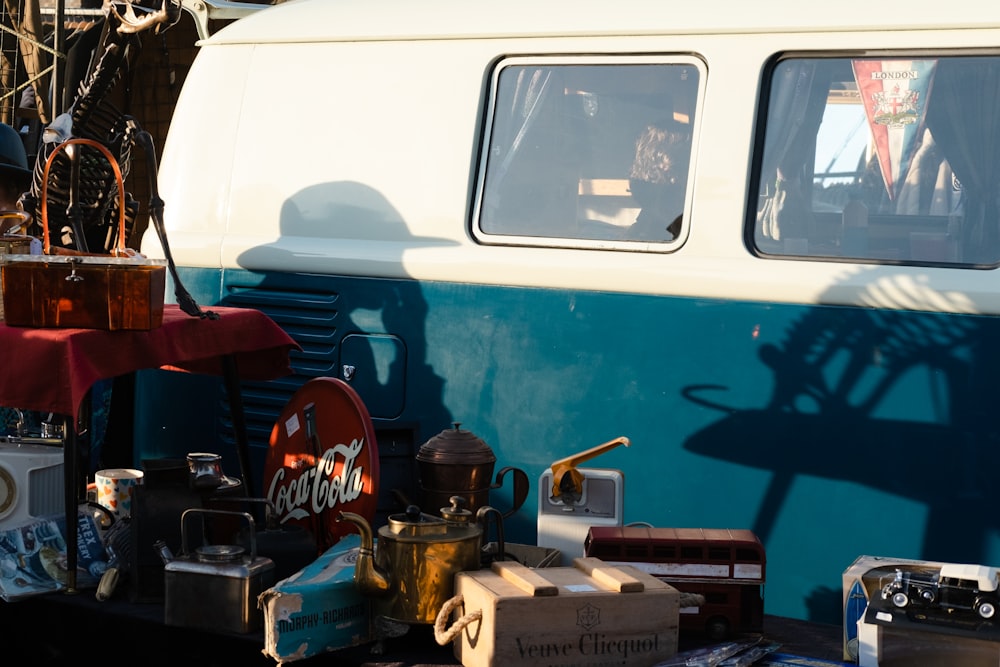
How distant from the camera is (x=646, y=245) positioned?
3.57m

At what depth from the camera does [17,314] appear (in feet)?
10.5

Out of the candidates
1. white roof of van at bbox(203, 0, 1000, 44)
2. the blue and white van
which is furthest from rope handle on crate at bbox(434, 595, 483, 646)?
white roof of van at bbox(203, 0, 1000, 44)

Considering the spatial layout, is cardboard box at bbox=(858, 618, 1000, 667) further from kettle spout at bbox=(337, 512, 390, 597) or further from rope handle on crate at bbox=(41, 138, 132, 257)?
rope handle on crate at bbox=(41, 138, 132, 257)

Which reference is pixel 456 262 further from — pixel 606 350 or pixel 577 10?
pixel 577 10

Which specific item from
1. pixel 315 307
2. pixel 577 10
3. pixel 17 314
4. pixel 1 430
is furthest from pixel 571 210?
pixel 1 430

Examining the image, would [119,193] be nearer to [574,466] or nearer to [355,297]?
[355,297]

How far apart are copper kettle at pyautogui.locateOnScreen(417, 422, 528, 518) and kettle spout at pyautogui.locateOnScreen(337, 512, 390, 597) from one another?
44 centimetres

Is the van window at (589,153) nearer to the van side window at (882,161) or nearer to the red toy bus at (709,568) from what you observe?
the van side window at (882,161)

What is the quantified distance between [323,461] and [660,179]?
1299 mm

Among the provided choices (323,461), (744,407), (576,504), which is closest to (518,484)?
(576,504)

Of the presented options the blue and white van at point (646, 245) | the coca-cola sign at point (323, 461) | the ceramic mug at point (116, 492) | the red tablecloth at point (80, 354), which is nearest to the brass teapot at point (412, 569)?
the coca-cola sign at point (323, 461)

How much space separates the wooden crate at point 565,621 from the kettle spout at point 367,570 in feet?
0.67

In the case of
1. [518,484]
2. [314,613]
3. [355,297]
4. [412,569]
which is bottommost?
[314,613]

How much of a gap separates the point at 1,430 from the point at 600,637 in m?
2.28
